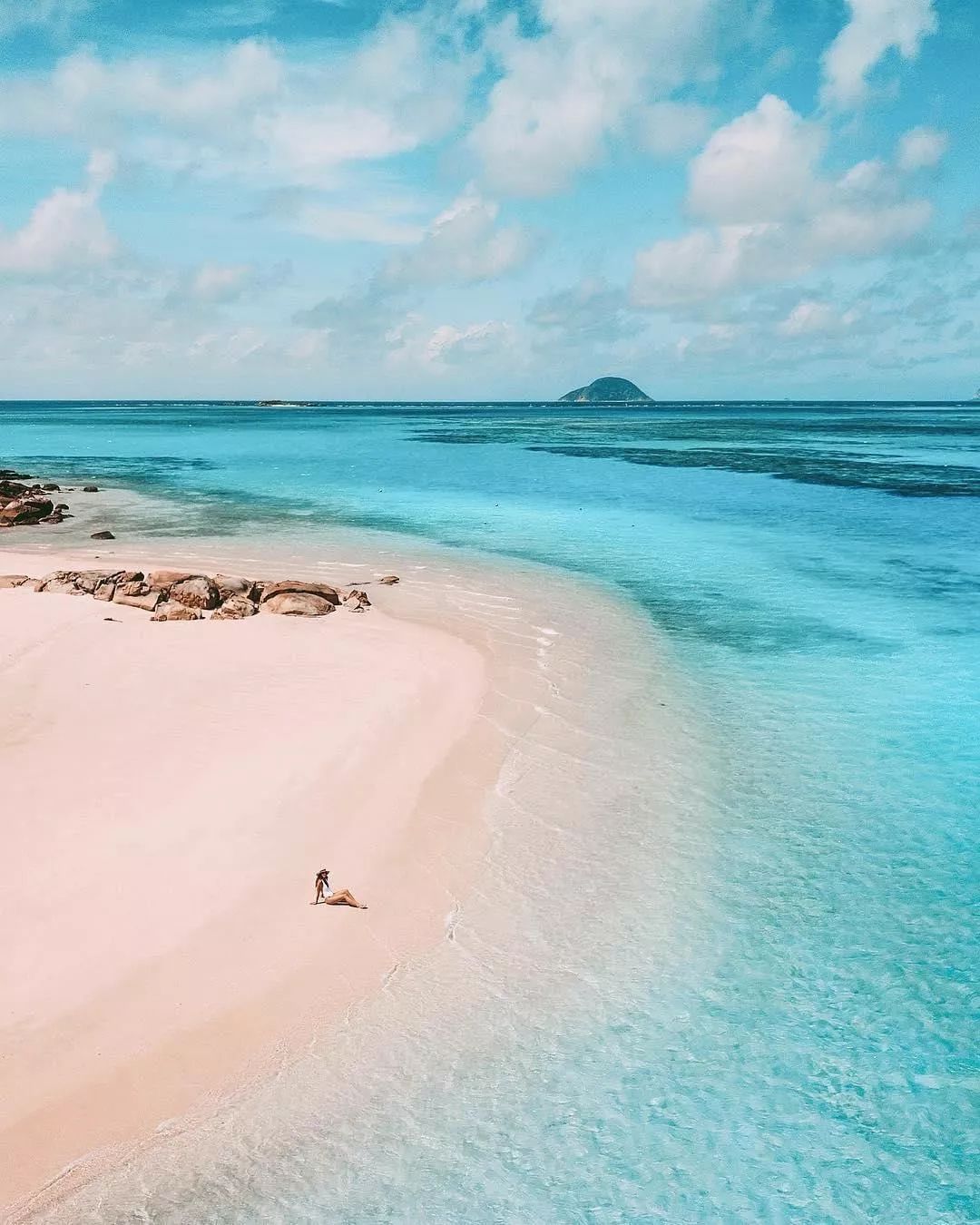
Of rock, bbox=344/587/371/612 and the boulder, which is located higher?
the boulder

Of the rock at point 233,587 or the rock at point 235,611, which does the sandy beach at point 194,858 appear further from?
the rock at point 233,587

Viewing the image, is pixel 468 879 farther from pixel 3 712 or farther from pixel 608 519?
pixel 608 519

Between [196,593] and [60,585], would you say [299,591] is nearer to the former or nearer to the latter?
[196,593]

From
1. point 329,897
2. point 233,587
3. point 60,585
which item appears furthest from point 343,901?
point 60,585

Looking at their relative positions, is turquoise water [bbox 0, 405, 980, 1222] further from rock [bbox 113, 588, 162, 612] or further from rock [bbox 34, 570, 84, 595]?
rock [bbox 34, 570, 84, 595]

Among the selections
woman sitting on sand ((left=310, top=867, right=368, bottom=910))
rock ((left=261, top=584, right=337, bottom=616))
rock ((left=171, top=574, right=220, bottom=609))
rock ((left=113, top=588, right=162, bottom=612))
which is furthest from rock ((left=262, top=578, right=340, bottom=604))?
woman sitting on sand ((left=310, top=867, right=368, bottom=910))

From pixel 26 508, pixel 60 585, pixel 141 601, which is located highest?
pixel 26 508
